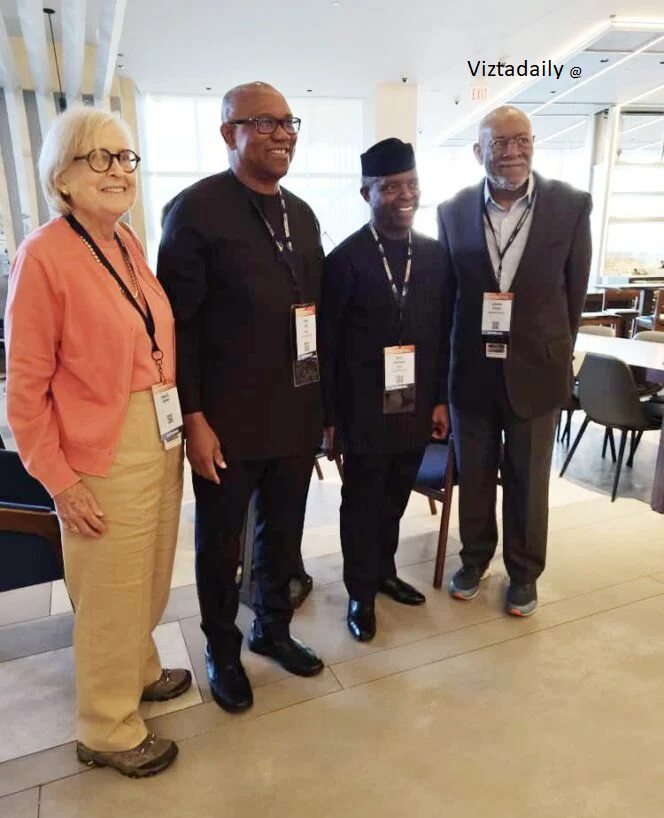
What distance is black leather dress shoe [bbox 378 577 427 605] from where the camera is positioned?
7.20 feet

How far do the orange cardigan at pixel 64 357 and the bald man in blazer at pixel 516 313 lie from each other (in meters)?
1.14

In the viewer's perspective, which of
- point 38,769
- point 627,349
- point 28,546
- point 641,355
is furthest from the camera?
point 627,349

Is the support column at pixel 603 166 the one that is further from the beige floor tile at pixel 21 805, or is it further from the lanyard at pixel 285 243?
the beige floor tile at pixel 21 805

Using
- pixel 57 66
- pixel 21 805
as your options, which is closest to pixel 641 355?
pixel 21 805

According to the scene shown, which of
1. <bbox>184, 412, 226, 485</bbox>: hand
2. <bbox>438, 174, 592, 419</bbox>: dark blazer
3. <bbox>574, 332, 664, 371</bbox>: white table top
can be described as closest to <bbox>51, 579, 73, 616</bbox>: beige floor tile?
<bbox>184, 412, 226, 485</bbox>: hand

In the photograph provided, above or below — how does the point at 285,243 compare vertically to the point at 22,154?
below

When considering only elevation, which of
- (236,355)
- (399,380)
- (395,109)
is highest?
(395,109)

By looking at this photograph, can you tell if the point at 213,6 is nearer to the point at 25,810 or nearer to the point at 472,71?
the point at 472,71

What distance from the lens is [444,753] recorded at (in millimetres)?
1521

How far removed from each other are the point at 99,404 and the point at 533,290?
1.36 m

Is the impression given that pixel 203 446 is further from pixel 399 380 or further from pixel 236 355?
pixel 399 380

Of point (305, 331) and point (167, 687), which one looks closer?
point (305, 331)

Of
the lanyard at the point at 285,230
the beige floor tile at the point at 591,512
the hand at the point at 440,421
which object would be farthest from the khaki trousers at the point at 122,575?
the beige floor tile at the point at 591,512

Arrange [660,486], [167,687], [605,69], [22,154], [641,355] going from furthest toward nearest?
1. [605,69]
2. [22,154]
3. [641,355]
4. [660,486]
5. [167,687]
